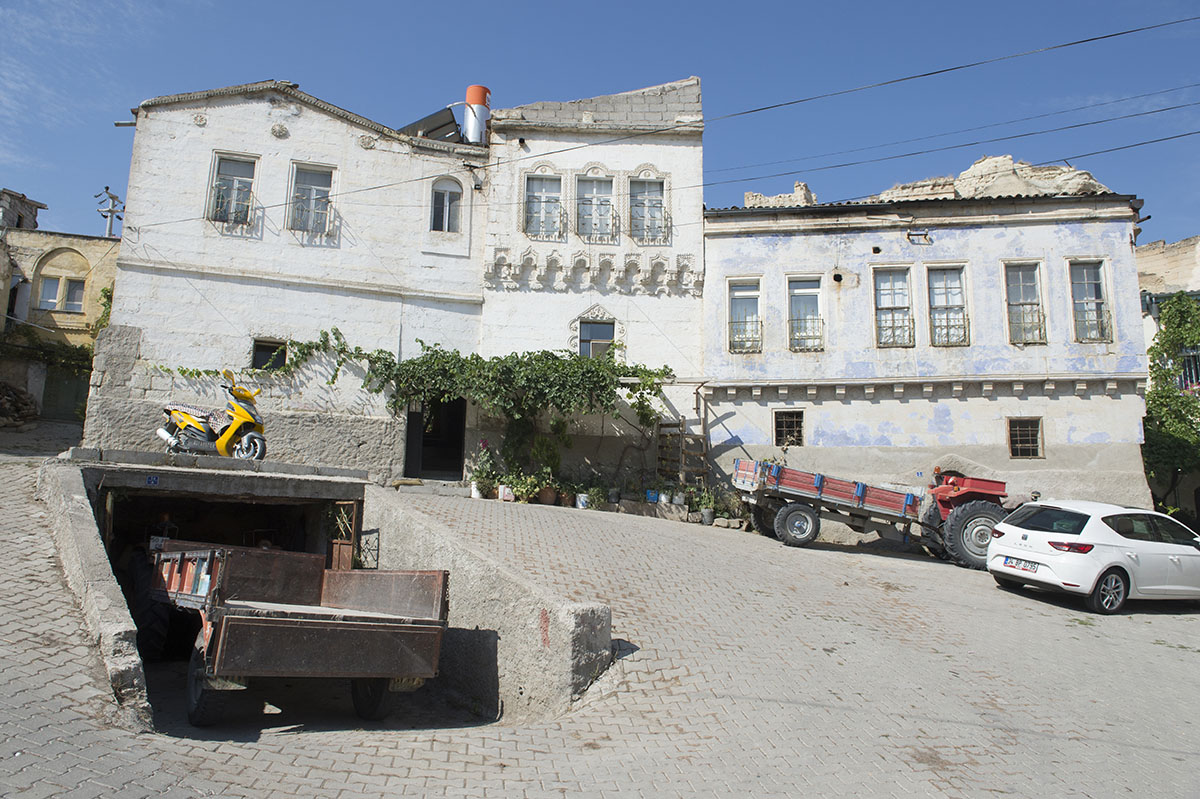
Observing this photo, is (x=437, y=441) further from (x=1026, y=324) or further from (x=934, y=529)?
(x=1026, y=324)

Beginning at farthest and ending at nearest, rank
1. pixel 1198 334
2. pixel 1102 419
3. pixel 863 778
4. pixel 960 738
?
pixel 1198 334
pixel 1102 419
pixel 960 738
pixel 863 778

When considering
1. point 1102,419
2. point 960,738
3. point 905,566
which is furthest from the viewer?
point 1102,419

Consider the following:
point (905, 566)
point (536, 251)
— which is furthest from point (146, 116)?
point (905, 566)

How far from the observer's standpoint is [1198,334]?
20562mm

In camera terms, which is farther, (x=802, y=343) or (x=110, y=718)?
(x=802, y=343)

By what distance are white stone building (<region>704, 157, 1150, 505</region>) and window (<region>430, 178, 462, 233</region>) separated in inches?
258

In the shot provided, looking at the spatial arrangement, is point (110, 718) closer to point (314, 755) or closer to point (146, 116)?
point (314, 755)

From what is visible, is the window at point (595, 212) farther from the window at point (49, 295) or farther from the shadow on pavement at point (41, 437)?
the window at point (49, 295)

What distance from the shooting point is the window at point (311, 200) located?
18812 mm

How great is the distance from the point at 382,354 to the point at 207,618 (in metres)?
11.5

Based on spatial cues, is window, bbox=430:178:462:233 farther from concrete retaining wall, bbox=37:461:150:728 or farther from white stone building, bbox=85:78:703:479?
concrete retaining wall, bbox=37:461:150:728

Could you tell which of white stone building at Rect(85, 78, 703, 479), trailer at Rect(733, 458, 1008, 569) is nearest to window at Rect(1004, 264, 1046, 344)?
trailer at Rect(733, 458, 1008, 569)

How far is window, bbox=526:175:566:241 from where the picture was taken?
64.1ft

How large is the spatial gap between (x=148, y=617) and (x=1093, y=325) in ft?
65.7
